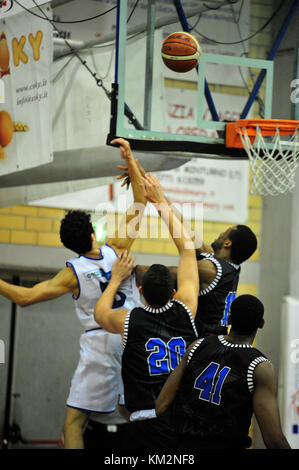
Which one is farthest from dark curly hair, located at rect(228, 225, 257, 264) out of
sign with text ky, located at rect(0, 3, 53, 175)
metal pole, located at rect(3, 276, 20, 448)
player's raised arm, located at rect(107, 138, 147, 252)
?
metal pole, located at rect(3, 276, 20, 448)

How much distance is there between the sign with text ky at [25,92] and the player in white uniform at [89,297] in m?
1.04

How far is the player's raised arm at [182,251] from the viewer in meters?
4.65

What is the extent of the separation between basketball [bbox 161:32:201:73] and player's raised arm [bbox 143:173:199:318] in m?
0.95

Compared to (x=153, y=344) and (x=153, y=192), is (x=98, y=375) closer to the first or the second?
(x=153, y=344)

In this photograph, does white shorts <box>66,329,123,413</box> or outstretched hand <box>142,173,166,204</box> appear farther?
white shorts <box>66,329,123,413</box>

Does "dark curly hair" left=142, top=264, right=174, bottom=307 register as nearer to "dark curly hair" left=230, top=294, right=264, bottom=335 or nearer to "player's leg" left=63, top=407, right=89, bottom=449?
"dark curly hair" left=230, top=294, right=264, bottom=335

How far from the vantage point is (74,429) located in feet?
16.7

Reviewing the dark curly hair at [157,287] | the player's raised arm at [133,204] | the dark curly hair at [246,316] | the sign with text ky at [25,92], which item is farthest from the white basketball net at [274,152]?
the sign with text ky at [25,92]

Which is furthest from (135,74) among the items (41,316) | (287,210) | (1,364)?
(1,364)

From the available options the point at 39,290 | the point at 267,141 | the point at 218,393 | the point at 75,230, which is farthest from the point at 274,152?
the point at 218,393

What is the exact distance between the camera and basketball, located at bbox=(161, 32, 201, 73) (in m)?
5.33

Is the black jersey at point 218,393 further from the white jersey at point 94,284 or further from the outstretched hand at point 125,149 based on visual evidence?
the outstretched hand at point 125,149

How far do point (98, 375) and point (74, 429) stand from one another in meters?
0.43
